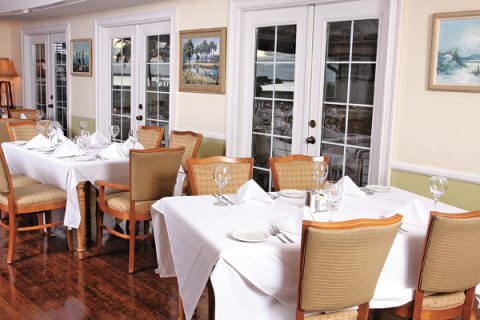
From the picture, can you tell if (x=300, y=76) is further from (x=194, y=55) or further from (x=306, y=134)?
(x=194, y=55)

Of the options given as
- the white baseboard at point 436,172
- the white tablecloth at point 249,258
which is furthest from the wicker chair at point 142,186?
the white baseboard at point 436,172

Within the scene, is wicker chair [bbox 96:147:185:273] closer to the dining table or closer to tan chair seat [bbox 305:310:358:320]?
the dining table

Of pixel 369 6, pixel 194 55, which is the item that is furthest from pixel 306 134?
pixel 194 55

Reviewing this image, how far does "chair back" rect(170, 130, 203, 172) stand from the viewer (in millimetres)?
5688

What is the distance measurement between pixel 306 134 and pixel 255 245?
3005mm

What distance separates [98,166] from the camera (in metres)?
4.57

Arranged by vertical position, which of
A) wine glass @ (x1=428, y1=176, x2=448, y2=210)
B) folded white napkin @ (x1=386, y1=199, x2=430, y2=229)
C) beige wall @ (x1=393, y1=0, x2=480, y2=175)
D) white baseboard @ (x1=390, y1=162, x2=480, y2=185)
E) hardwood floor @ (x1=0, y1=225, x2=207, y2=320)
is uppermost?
beige wall @ (x1=393, y1=0, x2=480, y2=175)

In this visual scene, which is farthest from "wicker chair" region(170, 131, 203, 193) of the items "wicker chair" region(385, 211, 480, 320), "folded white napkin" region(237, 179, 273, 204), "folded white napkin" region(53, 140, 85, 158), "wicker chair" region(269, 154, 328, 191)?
"wicker chair" region(385, 211, 480, 320)

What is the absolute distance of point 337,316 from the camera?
2443mm

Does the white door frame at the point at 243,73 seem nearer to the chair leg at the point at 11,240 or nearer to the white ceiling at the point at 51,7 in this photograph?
the white ceiling at the point at 51,7

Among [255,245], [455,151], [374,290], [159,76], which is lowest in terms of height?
[374,290]

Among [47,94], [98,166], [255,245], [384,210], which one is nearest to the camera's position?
[255,245]

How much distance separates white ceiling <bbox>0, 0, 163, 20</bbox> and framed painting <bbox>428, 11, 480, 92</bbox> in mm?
3895

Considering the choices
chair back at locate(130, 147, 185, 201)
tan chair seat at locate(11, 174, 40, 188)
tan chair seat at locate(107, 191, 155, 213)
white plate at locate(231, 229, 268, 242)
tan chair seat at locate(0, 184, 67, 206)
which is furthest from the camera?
tan chair seat at locate(11, 174, 40, 188)
